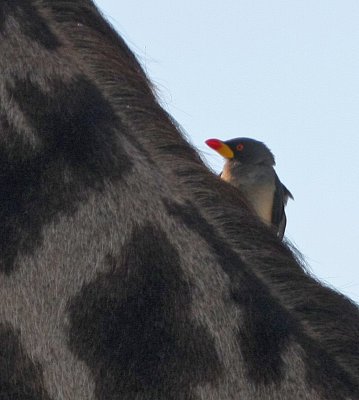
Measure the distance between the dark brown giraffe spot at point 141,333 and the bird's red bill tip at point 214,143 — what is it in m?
6.05

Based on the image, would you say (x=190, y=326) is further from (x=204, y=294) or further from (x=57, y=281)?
(x=57, y=281)

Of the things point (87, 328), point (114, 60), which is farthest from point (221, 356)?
point (114, 60)

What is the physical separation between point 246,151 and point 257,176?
443mm

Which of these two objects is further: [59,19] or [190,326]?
[59,19]

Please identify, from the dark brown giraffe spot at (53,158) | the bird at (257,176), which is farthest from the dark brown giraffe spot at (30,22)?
the bird at (257,176)

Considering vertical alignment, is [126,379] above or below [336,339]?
below

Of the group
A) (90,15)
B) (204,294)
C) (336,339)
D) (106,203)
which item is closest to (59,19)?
(90,15)

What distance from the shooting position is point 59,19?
3.91 meters

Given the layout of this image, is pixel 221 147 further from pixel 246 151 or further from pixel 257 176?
pixel 257 176

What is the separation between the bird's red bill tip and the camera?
9578 millimetres

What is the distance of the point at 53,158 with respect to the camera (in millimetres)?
3605

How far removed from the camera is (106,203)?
357 centimetres

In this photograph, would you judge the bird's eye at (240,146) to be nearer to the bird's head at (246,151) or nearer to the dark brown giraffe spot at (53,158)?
the bird's head at (246,151)

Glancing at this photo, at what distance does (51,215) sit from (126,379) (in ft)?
1.63
